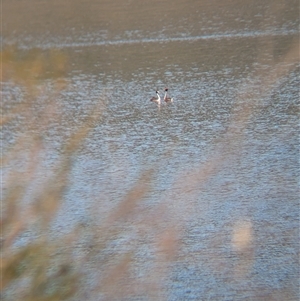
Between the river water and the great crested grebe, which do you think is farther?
the great crested grebe

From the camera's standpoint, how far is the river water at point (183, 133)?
5.80 meters

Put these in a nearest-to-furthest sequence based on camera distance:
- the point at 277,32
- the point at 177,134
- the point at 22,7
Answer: the point at 177,134
the point at 277,32
the point at 22,7

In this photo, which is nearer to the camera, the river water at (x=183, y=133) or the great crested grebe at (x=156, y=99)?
the river water at (x=183, y=133)

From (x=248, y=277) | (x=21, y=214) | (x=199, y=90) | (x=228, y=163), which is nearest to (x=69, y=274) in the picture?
(x=21, y=214)

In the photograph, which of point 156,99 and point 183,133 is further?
point 156,99

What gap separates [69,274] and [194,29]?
780 cm

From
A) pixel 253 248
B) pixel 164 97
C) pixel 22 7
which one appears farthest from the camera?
pixel 22 7

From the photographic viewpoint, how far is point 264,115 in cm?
887

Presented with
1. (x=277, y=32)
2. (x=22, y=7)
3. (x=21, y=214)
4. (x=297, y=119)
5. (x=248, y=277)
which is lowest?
(x=248, y=277)

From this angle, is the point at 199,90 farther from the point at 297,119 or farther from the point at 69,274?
the point at 69,274

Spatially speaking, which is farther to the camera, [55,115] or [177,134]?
[55,115]

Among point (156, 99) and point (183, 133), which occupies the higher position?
point (156, 99)

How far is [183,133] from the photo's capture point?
8633 millimetres

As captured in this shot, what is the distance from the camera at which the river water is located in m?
5.80
